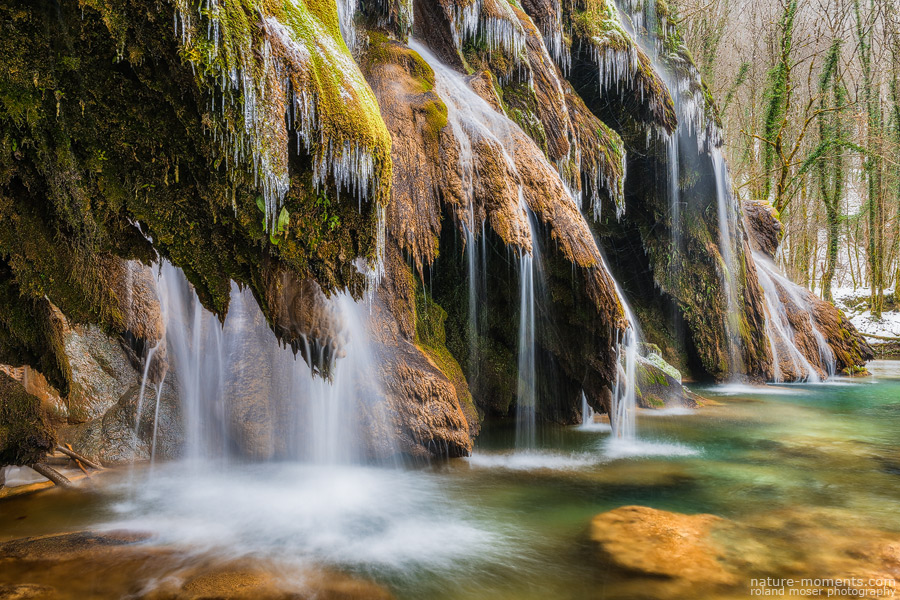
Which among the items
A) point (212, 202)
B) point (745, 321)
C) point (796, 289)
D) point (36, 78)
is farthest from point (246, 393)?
point (796, 289)

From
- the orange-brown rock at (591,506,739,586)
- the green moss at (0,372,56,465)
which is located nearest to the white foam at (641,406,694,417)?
the orange-brown rock at (591,506,739,586)

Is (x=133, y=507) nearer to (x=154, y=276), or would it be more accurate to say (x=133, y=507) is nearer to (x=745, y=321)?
(x=154, y=276)

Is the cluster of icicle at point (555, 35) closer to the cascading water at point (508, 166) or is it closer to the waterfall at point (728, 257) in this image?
the cascading water at point (508, 166)

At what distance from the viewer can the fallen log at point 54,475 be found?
5.63 metres

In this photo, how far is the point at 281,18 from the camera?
3584 mm

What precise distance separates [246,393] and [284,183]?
Answer: 4461 millimetres

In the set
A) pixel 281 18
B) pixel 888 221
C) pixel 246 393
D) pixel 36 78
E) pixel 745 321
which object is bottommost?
pixel 246 393

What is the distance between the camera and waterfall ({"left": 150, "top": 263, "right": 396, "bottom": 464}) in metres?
6.85

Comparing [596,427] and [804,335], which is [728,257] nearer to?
[804,335]

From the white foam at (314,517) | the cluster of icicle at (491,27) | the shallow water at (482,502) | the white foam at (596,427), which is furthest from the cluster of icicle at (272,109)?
the white foam at (596,427)

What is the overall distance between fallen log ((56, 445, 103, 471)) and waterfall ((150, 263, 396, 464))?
1040 mm

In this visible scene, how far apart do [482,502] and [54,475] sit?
4725 mm

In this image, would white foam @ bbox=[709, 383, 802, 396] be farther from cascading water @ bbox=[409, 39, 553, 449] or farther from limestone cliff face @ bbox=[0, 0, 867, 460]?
cascading water @ bbox=[409, 39, 553, 449]

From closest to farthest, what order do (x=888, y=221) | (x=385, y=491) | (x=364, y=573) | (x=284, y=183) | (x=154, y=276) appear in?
(x=284, y=183) < (x=364, y=573) < (x=385, y=491) < (x=154, y=276) < (x=888, y=221)
